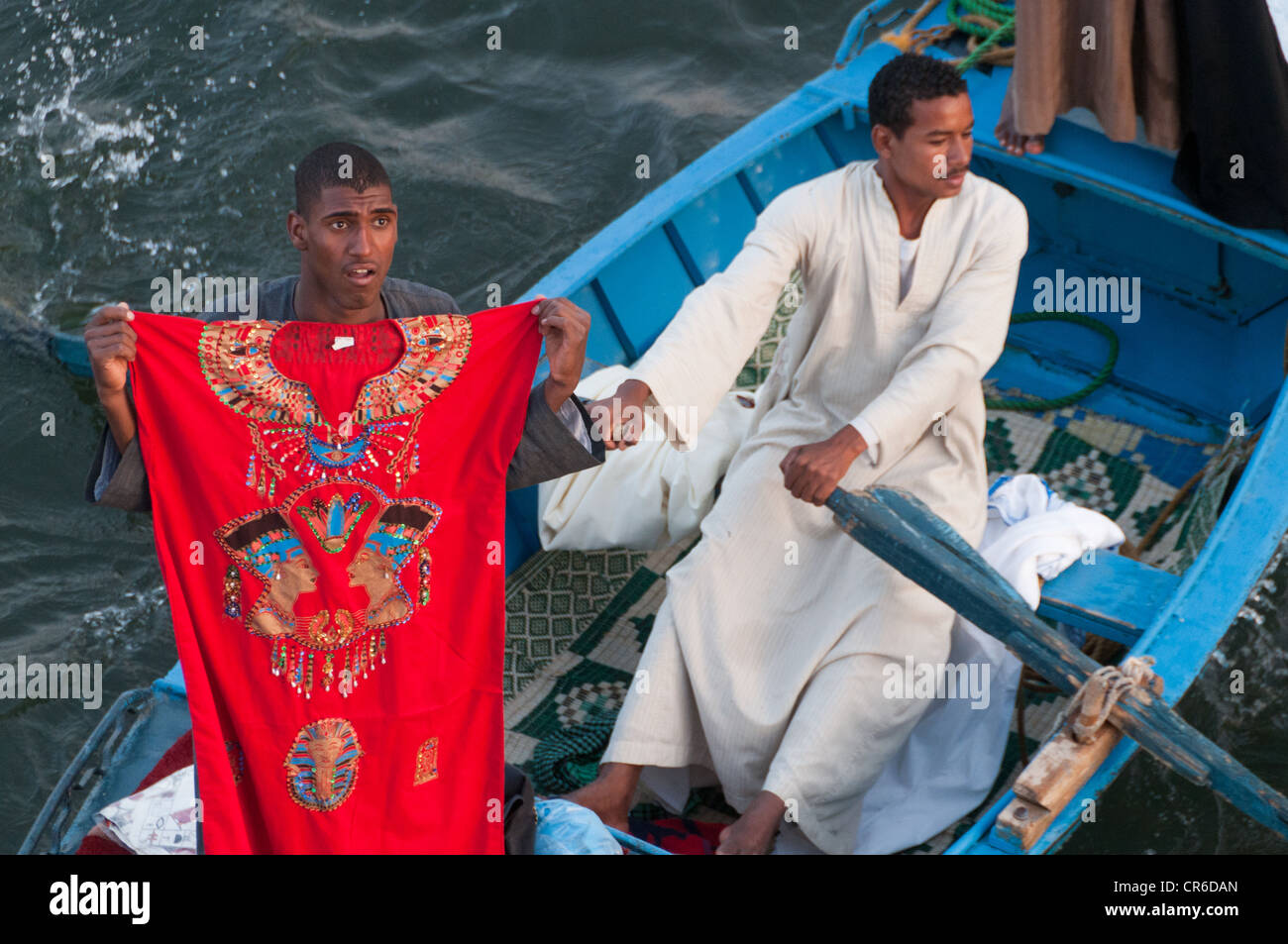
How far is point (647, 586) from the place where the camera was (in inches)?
201

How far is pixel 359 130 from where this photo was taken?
933 cm

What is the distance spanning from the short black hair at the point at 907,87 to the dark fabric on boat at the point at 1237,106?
1.51 meters

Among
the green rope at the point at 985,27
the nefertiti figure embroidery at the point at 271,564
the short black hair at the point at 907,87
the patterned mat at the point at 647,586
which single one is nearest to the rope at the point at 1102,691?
the patterned mat at the point at 647,586

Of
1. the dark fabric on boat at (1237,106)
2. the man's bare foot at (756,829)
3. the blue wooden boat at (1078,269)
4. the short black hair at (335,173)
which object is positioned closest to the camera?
the short black hair at (335,173)

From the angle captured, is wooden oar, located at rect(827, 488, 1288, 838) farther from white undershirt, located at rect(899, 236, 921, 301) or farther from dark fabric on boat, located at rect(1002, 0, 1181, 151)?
dark fabric on boat, located at rect(1002, 0, 1181, 151)

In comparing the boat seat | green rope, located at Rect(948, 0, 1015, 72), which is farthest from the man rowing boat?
green rope, located at Rect(948, 0, 1015, 72)

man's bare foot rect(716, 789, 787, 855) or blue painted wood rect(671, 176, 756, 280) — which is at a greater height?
blue painted wood rect(671, 176, 756, 280)

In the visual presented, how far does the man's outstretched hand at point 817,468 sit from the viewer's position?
13.0 ft

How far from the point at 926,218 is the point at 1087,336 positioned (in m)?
1.80

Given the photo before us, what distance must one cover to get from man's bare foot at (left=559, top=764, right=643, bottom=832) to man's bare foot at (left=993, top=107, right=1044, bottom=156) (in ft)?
9.69

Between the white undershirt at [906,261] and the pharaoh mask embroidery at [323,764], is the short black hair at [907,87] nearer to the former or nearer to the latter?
the white undershirt at [906,261]

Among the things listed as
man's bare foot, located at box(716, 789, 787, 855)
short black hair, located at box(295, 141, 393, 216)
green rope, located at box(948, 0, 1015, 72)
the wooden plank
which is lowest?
man's bare foot, located at box(716, 789, 787, 855)

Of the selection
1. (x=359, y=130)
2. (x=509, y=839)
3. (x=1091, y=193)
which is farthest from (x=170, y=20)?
(x=509, y=839)

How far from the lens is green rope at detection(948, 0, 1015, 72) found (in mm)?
6020
